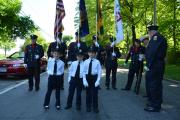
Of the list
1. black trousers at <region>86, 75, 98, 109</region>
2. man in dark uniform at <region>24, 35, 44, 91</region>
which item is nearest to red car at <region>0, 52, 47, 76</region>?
man in dark uniform at <region>24, 35, 44, 91</region>

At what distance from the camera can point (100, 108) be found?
34.2 ft

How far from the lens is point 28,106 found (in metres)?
10.8

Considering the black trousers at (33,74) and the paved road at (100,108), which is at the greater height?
the black trousers at (33,74)

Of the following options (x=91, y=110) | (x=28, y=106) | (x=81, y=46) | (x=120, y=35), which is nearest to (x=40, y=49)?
(x=81, y=46)

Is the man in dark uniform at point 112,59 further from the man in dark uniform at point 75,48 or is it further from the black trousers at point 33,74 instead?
the black trousers at point 33,74

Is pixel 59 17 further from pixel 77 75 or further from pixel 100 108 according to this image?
pixel 100 108

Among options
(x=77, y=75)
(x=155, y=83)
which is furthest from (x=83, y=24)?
(x=155, y=83)

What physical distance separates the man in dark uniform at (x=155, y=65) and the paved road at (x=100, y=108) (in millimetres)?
291

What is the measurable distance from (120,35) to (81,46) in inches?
69.7

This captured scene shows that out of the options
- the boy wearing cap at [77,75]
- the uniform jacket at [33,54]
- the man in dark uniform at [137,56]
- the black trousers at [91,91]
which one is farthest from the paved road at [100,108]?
the uniform jacket at [33,54]

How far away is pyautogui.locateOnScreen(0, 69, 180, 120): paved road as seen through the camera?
9.17 metres

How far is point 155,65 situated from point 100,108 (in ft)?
5.65

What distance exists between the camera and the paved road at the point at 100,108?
30.1 ft

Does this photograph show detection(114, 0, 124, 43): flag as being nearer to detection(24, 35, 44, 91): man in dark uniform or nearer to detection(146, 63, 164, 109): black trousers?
detection(24, 35, 44, 91): man in dark uniform
